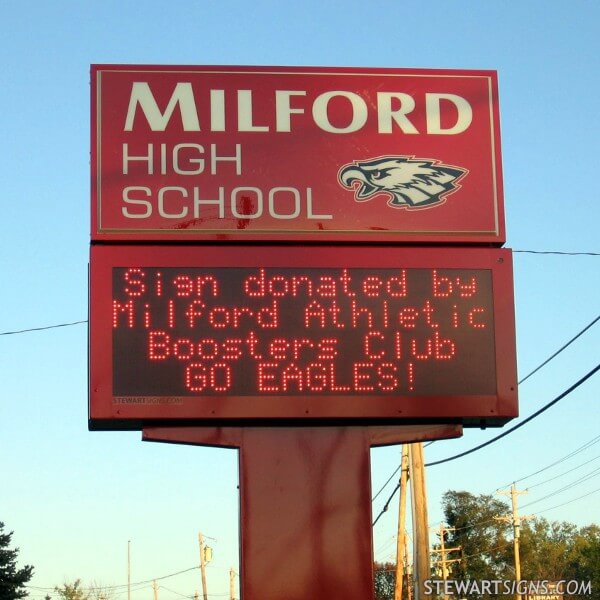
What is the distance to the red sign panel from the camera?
11656 mm

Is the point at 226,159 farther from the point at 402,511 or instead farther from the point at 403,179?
the point at 402,511

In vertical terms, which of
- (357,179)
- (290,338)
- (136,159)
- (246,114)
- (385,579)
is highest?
(246,114)

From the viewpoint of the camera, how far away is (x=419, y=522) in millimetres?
20984

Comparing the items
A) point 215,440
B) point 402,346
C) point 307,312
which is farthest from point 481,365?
point 215,440

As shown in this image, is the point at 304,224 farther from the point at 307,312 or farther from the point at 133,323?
the point at 133,323

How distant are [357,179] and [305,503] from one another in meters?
2.89

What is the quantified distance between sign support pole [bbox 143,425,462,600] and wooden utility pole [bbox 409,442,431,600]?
9.68 m

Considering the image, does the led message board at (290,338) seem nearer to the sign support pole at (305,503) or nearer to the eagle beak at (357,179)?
the sign support pole at (305,503)

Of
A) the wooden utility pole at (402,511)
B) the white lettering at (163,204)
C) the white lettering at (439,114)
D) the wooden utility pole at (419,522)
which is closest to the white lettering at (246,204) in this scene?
the white lettering at (163,204)

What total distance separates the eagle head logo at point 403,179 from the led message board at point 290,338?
960 millimetres

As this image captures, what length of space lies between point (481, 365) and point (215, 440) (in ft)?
7.55

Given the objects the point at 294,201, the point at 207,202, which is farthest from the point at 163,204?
the point at 294,201

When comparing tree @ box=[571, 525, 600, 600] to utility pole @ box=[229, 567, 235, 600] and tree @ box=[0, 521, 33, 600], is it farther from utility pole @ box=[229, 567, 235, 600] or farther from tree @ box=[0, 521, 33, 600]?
tree @ box=[0, 521, 33, 600]

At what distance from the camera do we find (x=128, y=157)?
11.7 m
